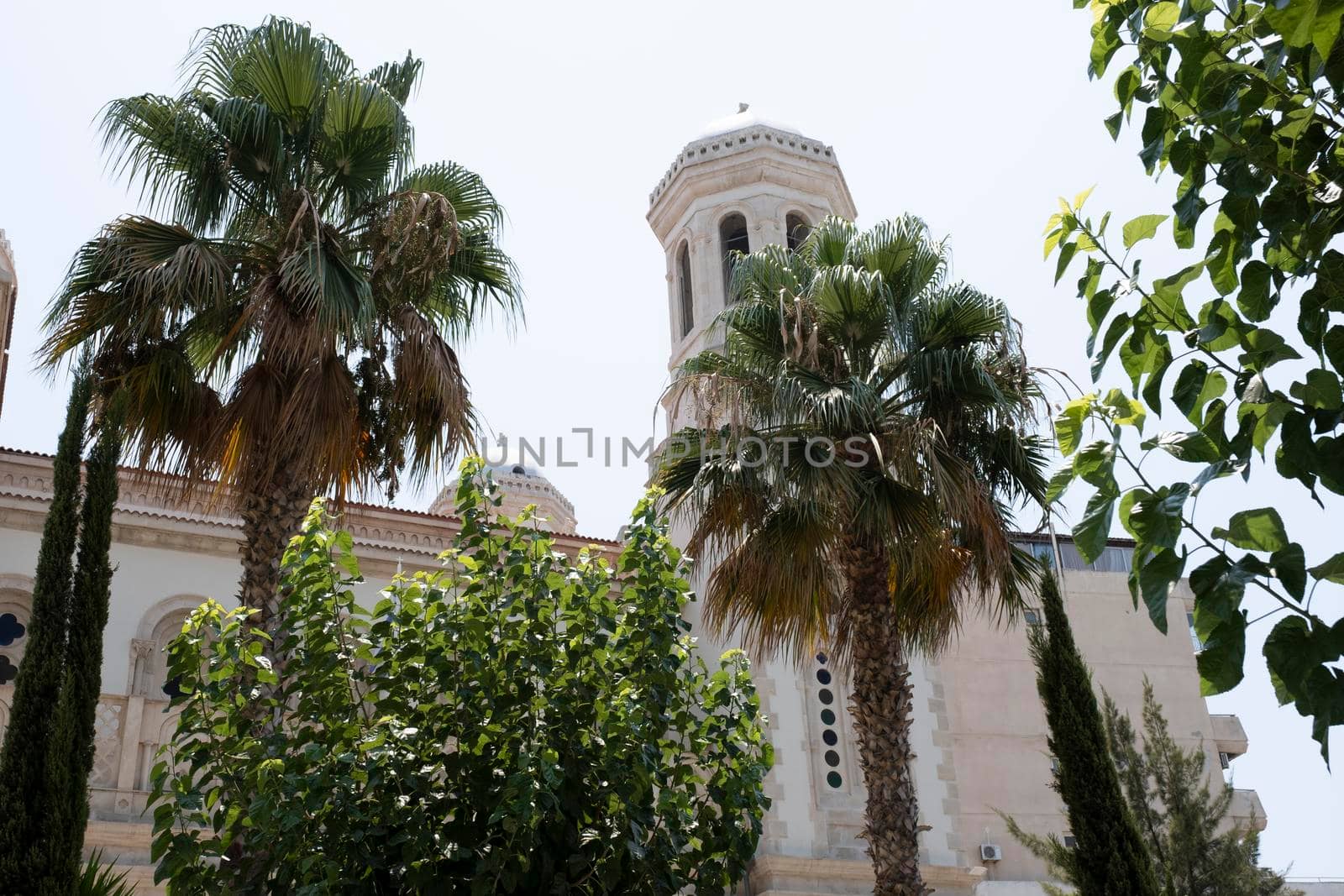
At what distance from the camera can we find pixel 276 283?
1262 centimetres

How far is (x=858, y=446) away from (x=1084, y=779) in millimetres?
4093

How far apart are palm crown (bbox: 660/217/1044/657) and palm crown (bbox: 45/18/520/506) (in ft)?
9.54

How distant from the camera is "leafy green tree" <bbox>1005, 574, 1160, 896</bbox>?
13.8 metres

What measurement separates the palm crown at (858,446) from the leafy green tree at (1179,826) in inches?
230

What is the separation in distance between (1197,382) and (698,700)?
688cm

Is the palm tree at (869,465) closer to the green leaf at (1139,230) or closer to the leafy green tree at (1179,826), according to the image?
the leafy green tree at (1179,826)

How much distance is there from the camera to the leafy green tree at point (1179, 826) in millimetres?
18312

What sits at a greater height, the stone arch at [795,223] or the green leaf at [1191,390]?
the stone arch at [795,223]

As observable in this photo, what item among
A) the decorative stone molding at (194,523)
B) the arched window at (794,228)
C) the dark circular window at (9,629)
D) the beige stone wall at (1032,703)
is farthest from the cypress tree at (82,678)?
the beige stone wall at (1032,703)

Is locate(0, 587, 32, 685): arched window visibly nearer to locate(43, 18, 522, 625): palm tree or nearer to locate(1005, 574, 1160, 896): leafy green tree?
locate(43, 18, 522, 625): palm tree

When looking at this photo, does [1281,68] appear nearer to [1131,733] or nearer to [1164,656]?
[1131,733]

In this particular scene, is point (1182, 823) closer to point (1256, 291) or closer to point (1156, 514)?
point (1256, 291)

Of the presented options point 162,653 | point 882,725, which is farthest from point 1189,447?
point 162,653

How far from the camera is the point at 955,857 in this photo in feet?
66.9
